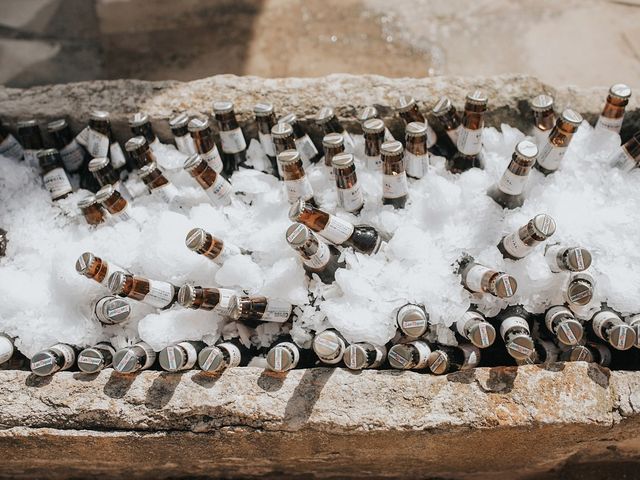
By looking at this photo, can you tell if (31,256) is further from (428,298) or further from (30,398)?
(428,298)

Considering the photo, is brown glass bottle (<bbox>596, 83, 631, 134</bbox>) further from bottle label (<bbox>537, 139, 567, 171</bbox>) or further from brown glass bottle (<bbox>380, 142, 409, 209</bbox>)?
brown glass bottle (<bbox>380, 142, 409, 209</bbox>)

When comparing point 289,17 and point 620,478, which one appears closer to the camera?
point 620,478

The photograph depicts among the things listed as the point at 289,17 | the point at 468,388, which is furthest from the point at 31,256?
the point at 289,17

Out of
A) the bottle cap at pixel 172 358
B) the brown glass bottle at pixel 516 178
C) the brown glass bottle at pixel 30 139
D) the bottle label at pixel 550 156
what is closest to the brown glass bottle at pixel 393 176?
the brown glass bottle at pixel 516 178

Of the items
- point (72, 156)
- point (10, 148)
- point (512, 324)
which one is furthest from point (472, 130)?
point (10, 148)

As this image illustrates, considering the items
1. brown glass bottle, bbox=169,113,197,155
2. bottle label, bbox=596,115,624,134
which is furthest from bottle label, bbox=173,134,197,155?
bottle label, bbox=596,115,624,134

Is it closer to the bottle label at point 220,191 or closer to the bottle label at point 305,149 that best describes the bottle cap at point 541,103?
the bottle label at point 305,149
